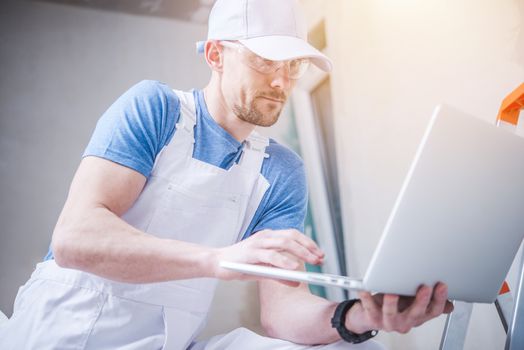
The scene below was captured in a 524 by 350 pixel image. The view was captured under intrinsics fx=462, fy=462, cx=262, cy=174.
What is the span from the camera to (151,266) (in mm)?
963

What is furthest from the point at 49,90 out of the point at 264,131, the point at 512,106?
the point at 512,106

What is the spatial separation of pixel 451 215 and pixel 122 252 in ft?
2.12

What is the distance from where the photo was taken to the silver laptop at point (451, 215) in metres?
0.70

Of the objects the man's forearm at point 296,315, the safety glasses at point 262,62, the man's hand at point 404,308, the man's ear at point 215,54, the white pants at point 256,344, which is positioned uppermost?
the man's ear at point 215,54

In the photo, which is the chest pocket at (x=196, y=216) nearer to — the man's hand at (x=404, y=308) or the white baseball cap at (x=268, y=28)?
the white baseball cap at (x=268, y=28)

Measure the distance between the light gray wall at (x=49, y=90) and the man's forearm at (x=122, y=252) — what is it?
1.73 metres

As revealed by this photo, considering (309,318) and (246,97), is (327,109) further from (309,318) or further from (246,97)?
(309,318)

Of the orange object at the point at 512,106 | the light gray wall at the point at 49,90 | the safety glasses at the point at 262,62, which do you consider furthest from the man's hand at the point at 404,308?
the light gray wall at the point at 49,90

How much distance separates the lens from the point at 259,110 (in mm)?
1402

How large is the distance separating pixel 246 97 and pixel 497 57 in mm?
787

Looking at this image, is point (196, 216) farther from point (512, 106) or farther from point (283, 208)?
point (512, 106)

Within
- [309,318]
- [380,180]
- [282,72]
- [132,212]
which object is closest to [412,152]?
[380,180]

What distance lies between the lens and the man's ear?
147 centimetres

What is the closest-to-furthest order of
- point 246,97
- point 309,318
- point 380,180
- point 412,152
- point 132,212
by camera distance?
point 309,318 → point 132,212 → point 246,97 → point 412,152 → point 380,180
